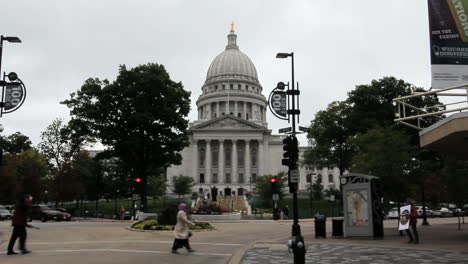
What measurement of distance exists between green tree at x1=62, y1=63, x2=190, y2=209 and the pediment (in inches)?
2464

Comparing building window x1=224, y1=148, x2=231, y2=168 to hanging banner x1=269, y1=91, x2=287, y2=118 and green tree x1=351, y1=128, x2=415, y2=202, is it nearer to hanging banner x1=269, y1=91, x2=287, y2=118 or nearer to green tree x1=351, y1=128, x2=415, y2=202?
green tree x1=351, y1=128, x2=415, y2=202

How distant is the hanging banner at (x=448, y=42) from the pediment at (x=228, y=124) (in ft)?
304

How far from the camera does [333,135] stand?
62875 millimetres

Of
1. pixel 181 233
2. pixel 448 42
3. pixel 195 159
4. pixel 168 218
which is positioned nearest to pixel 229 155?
pixel 195 159

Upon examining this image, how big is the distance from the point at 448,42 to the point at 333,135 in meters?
48.0

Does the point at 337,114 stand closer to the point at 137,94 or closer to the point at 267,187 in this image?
the point at 267,187

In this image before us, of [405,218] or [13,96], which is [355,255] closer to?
[405,218]

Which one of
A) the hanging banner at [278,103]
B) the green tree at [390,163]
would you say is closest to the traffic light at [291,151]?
the hanging banner at [278,103]

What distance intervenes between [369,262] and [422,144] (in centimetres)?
786

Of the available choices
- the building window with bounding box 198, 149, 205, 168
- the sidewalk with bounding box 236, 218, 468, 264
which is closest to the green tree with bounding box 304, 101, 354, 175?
the sidewalk with bounding box 236, 218, 468, 264

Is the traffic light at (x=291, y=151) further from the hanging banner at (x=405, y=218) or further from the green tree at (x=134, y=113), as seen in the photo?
the green tree at (x=134, y=113)

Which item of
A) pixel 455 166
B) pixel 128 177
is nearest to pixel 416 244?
pixel 455 166

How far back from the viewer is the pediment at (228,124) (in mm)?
108312

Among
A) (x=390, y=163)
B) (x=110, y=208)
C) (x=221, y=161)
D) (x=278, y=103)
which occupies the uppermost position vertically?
(x=221, y=161)
